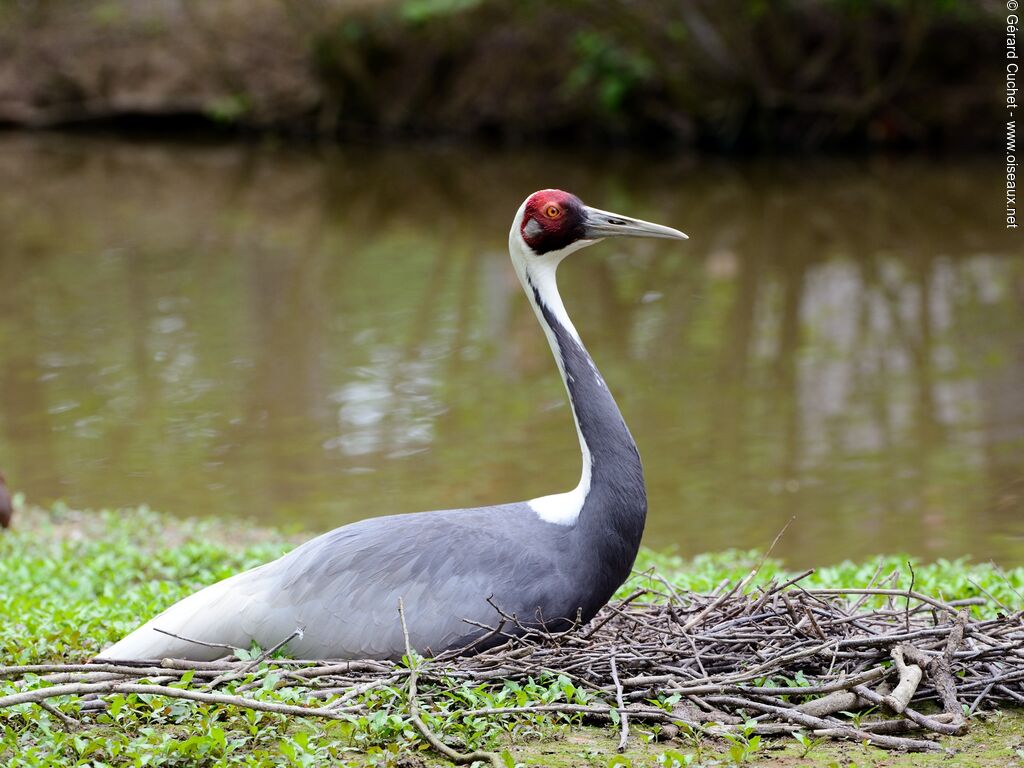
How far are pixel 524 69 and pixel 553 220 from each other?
920 inches

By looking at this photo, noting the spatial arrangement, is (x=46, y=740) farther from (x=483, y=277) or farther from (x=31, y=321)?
(x=483, y=277)

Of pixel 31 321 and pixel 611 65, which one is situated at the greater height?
pixel 611 65

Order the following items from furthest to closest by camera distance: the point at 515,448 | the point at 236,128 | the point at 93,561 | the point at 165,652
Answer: the point at 236,128 < the point at 515,448 < the point at 93,561 < the point at 165,652

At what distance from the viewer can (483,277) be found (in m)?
17.5

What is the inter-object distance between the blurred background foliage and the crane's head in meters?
18.6

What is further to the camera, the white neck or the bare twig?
the white neck

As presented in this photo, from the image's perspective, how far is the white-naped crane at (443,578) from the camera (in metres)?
4.96

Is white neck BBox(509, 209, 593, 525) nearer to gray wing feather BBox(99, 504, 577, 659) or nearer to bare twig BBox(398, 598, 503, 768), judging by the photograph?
gray wing feather BBox(99, 504, 577, 659)

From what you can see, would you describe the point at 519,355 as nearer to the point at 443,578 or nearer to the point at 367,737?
the point at 443,578

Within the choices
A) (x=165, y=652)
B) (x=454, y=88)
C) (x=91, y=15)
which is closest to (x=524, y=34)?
(x=454, y=88)

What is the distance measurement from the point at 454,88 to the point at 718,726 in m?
26.1

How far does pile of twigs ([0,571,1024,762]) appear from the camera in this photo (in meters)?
4.43

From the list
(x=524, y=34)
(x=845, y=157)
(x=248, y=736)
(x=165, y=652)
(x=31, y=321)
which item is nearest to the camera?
(x=248, y=736)

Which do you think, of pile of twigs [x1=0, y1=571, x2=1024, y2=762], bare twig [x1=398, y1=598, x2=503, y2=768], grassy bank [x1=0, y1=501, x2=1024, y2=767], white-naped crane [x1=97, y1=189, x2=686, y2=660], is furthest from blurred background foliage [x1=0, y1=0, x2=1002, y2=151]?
bare twig [x1=398, y1=598, x2=503, y2=768]
